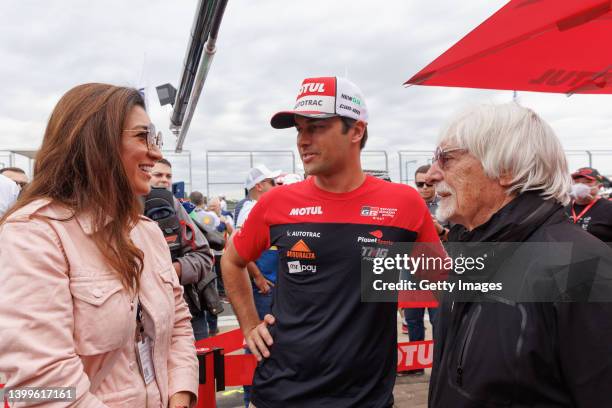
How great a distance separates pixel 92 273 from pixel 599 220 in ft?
19.4

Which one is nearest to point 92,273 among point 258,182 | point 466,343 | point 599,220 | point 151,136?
point 151,136

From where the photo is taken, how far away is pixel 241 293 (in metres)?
2.33

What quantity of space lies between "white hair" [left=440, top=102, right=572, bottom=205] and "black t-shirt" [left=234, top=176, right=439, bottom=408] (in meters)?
0.64

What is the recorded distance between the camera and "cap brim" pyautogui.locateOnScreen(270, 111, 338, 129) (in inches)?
82.2

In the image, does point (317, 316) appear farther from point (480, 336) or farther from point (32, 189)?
point (32, 189)

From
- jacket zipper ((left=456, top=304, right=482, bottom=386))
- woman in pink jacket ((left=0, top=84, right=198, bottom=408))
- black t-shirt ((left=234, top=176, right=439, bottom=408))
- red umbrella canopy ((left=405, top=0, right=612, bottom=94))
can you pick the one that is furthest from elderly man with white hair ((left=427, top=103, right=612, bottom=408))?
red umbrella canopy ((left=405, top=0, right=612, bottom=94))

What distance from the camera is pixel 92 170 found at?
1458 mm

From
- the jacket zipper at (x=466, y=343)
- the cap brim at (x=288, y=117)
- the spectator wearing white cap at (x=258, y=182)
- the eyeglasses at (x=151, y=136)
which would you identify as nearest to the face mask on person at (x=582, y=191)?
the spectator wearing white cap at (x=258, y=182)

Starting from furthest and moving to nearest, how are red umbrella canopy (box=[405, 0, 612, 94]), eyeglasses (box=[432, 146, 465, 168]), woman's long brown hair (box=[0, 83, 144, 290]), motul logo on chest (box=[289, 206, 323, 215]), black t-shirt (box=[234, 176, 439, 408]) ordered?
red umbrella canopy (box=[405, 0, 612, 94]) < motul logo on chest (box=[289, 206, 323, 215]) < black t-shirt (box=[234, 176, 439, 408]) < eyeglasses (box=[432, 146, 465, 168]) < woman's long brown hair (box=[0, 83, 144, 290])

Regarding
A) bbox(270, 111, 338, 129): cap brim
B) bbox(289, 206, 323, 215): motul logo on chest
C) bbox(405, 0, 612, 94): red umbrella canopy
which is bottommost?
bbox(289, 206, 323, 215): motul logo on chest

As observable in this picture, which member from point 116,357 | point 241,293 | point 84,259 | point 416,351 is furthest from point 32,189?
point 416,351

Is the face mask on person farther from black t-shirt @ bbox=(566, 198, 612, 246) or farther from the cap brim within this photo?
the cap brim

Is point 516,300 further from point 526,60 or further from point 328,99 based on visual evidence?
point 526,60

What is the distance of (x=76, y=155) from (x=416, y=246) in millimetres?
1514
